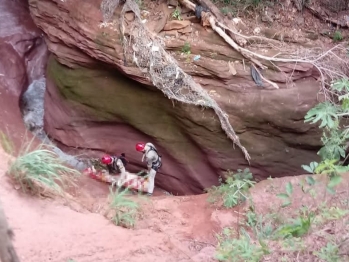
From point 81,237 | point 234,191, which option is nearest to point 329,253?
point 81,237

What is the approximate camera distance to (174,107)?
6.22m

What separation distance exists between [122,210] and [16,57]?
13.7ft

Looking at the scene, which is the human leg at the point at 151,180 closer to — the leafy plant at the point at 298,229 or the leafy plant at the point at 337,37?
the leafy plant at the point at 337,37

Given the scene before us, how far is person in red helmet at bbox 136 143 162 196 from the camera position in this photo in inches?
251

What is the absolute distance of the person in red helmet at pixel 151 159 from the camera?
20.9 feet

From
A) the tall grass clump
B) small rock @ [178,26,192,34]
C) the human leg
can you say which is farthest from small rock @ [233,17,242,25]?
the tall grass clump

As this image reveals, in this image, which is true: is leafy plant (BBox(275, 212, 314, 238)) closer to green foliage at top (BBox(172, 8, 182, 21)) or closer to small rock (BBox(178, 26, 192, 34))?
small rock (BBox(178, 26, 192, 34))

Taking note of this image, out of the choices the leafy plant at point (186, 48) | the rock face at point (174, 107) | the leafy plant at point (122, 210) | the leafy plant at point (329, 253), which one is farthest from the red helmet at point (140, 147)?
the leafy plant at point (329, 253)

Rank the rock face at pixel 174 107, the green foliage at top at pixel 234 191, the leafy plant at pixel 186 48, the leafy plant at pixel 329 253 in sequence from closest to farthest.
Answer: the leafy plant at pixel 329 253
the green foliage at top at pixel 234 191
the rock face at pixel 174 107
the leafy plant at pixel 186 48

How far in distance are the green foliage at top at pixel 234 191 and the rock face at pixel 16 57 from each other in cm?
299

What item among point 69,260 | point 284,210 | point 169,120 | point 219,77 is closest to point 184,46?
point 219,77

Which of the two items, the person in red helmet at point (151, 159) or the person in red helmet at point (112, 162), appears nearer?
the person in red helmet at point (151, 159)

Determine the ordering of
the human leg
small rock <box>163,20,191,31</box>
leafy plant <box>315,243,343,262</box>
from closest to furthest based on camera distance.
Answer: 1. leafy plant <box>315,243,343,262</box>
2. small rock <box>163,20,191,31</box>
3. the human leg

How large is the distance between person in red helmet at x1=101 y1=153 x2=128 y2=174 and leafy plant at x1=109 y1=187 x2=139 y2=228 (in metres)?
1.71
